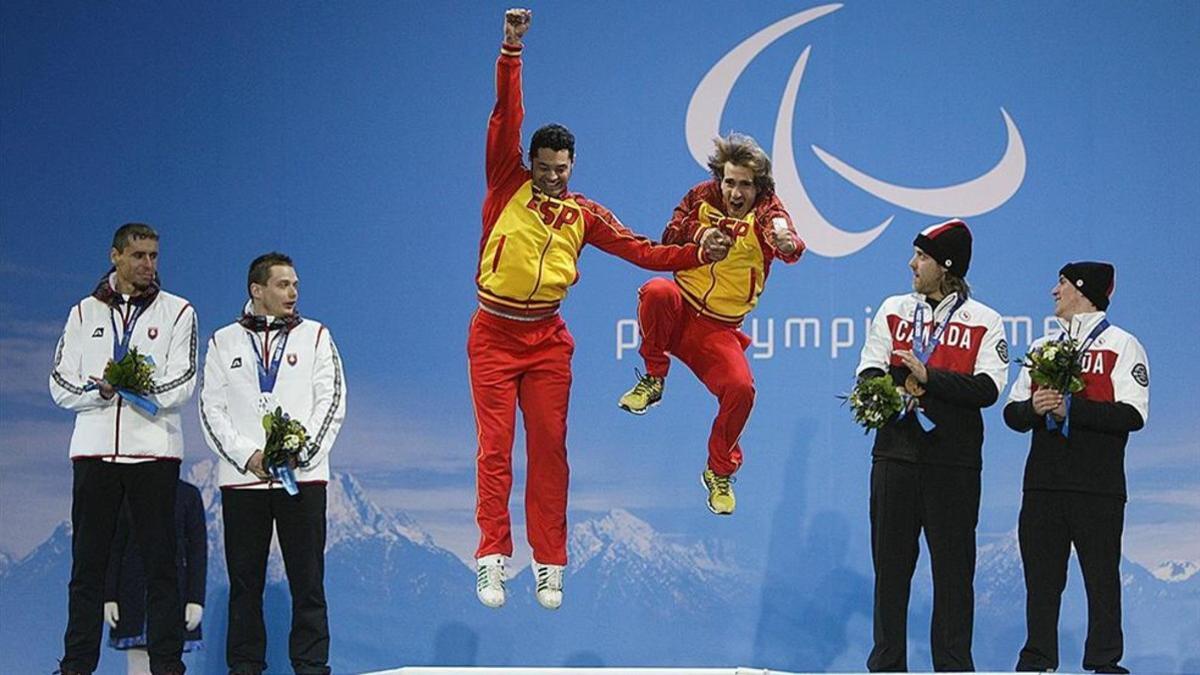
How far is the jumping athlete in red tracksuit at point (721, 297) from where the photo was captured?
6.29m

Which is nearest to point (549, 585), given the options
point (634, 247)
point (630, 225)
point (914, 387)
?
point (634, 247)

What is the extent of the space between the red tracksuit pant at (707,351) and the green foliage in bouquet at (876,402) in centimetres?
49

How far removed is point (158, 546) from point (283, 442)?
0.78 metres

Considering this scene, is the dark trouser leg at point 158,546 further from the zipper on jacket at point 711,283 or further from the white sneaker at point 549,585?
the zipper on jacket at point 711,283

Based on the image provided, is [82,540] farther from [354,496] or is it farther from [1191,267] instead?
[1191,267]

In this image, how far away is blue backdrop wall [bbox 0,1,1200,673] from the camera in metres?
7.55

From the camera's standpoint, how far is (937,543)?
20.0ft

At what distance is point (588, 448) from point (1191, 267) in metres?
2.90

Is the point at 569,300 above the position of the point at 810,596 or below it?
above

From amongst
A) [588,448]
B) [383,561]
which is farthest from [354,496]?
[588,448]


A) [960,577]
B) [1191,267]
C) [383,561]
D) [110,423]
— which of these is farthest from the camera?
[383,561]

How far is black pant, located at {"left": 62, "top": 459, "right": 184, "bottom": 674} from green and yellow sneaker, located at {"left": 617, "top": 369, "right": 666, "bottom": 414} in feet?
6.10

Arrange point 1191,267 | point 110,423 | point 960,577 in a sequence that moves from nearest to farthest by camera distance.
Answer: point 960,577, point 110,423, point 1191,267

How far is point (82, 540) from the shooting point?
6574 millimetres
